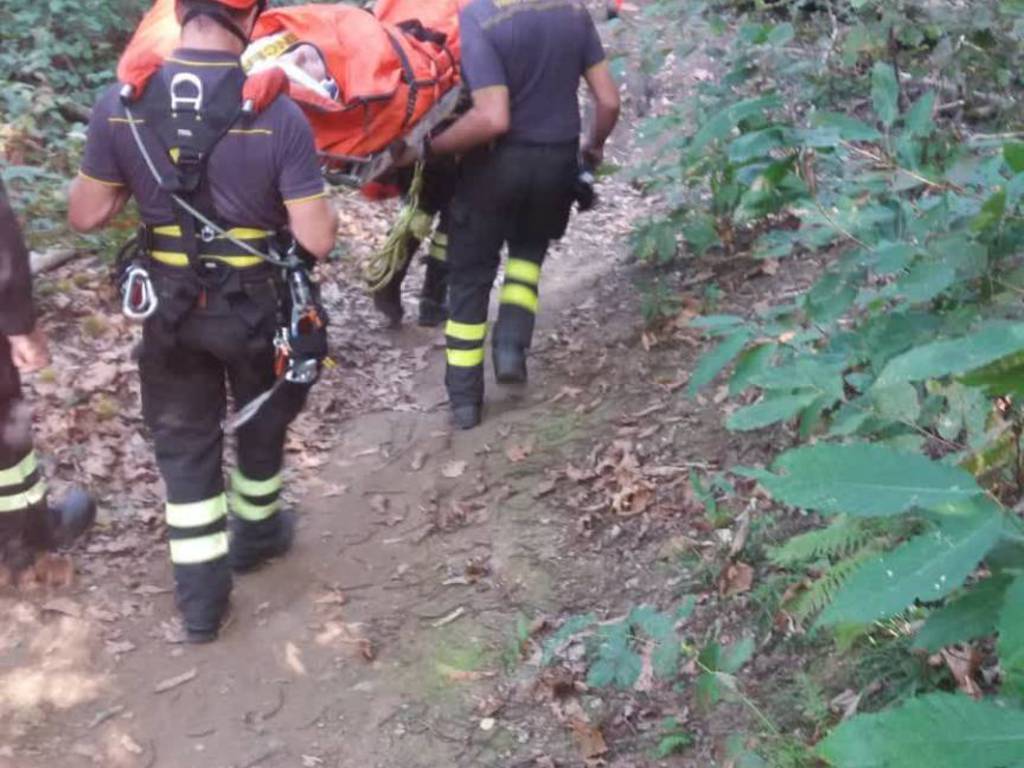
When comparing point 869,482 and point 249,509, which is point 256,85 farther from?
point 869,482

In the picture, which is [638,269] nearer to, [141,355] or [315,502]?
[315,502]

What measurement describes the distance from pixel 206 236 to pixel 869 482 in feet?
10.7

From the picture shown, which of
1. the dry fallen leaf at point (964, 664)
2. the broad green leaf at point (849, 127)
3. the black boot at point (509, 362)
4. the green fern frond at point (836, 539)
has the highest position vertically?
the broad green leaf at point (849, 127)

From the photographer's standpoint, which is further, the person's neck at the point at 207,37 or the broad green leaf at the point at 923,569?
the person's neck at the point at 207,37

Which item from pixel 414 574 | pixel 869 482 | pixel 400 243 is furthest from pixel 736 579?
pixel 400 243

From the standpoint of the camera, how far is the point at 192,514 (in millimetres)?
4586

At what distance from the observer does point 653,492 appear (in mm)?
5199

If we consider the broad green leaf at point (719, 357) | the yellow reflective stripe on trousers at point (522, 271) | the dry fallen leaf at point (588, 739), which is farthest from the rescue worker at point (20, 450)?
the broad green leaf at point (719, 357)

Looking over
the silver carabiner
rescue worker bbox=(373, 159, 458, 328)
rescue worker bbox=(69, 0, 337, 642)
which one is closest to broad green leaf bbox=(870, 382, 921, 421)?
rescue worker bbox=(69, 0, 337, 642)

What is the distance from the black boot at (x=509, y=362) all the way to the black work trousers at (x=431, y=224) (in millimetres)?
702

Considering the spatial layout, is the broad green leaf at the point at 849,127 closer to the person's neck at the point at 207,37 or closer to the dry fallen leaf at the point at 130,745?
the person's neck at the point at 207,37

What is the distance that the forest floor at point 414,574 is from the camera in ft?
13.3

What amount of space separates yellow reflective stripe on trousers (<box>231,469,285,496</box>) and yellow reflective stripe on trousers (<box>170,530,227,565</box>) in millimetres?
340

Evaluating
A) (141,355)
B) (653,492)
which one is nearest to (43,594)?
(141,355)
